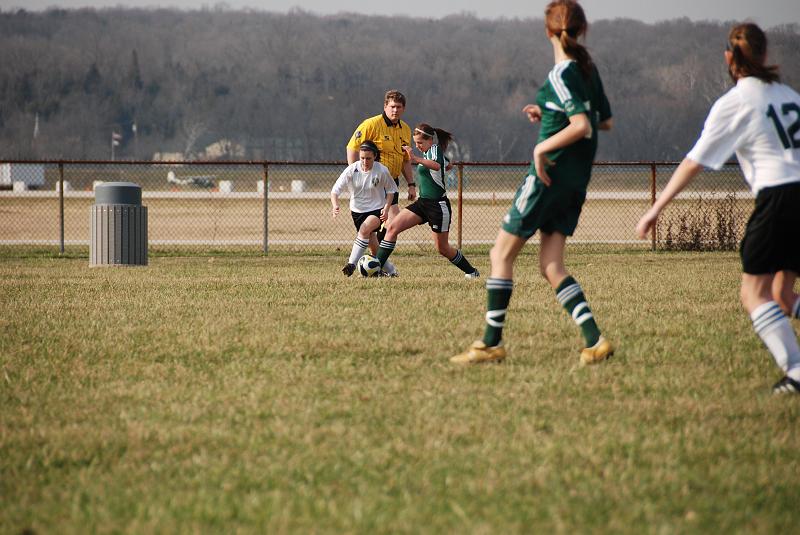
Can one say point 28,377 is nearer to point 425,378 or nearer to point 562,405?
point 425,378

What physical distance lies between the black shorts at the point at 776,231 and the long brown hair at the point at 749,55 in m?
0.58

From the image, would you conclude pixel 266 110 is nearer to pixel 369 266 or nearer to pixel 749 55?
pixel 369 266

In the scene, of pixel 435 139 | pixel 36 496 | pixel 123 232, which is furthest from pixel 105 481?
pixel 123 232

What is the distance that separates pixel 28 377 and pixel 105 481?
223 centimetres

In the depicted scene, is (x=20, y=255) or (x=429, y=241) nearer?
(x=20, y=255)

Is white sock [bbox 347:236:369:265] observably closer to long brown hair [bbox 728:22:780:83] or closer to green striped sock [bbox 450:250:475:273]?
green striped sock [bbox 450:250:475:273]

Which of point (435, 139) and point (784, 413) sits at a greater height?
point (435, 139)

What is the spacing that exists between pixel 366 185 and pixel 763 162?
7.78 m

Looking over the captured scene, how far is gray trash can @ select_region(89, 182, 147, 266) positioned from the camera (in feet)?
49.7

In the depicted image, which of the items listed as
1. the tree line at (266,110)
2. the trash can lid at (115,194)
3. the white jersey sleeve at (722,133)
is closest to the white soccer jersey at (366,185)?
the trash can lid at (115,194)

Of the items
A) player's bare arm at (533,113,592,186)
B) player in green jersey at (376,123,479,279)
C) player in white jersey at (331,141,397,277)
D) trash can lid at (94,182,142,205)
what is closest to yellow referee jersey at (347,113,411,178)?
player in white jersey at (331,141,397,277)

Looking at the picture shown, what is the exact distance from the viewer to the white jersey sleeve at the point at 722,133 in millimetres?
5227

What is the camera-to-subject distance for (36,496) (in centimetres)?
376

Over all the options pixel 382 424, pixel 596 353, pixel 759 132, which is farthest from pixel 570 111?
pixel 382 424
